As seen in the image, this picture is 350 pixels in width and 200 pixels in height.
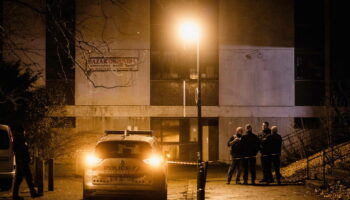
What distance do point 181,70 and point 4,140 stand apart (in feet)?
39.1

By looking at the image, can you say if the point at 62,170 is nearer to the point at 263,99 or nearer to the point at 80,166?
the point at 80,166

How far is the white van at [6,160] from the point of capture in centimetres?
1327

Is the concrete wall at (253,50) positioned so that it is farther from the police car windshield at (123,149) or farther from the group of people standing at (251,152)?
the police car windshield at (123,149)

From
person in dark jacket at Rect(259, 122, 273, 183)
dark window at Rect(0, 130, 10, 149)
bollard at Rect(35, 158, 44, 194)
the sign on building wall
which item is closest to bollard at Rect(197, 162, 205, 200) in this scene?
bollard at Rect(35, 158, 44, 194)

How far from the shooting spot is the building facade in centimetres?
2384

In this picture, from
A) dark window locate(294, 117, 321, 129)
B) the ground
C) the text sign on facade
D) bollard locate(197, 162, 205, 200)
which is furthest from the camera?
dark window locate(294, 117, 321, 129)

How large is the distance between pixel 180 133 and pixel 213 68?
371 cm

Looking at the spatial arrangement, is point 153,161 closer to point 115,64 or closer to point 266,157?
point 266,157

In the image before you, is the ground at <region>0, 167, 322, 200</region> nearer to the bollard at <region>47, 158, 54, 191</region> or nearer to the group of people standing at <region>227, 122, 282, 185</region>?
the bollard at <region>47, 158, 54, 191</region>

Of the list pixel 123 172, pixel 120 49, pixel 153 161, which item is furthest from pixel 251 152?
pixel 120 49

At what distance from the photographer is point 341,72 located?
24328 mm

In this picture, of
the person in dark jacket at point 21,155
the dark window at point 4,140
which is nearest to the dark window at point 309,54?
the dark window at point 4,140

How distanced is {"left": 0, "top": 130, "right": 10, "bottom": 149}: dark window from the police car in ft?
12.6

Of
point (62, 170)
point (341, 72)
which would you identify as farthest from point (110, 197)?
point (341, 72)
